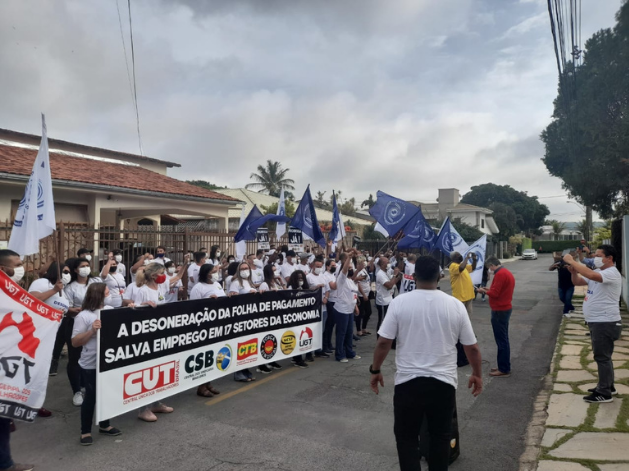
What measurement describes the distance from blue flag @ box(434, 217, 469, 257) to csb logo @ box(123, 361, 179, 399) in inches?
354

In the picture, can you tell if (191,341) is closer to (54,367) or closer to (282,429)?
(282,429)

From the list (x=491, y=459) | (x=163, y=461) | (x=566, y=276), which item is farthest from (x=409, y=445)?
(x=566, y=276)

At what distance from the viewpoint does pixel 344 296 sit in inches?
314

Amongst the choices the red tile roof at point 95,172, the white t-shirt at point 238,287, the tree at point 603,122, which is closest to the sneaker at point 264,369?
the white t-shirt at point 238,287

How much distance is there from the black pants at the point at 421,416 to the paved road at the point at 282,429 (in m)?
0.99

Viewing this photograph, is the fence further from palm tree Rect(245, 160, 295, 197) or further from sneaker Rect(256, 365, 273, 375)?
palm tree Rect(245, 160, 295, 197)

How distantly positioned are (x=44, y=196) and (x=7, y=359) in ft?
7.31

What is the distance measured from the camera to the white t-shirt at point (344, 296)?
7.97 meters

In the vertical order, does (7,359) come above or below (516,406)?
above

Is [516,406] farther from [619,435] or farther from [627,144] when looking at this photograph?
[627,144]

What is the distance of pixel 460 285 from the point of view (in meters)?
8.38

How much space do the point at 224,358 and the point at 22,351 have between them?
8.42ft

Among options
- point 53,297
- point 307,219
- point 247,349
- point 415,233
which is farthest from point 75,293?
point 415,233

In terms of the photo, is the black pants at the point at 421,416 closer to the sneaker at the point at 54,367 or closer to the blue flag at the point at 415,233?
the sneaker at the point at 54,367
